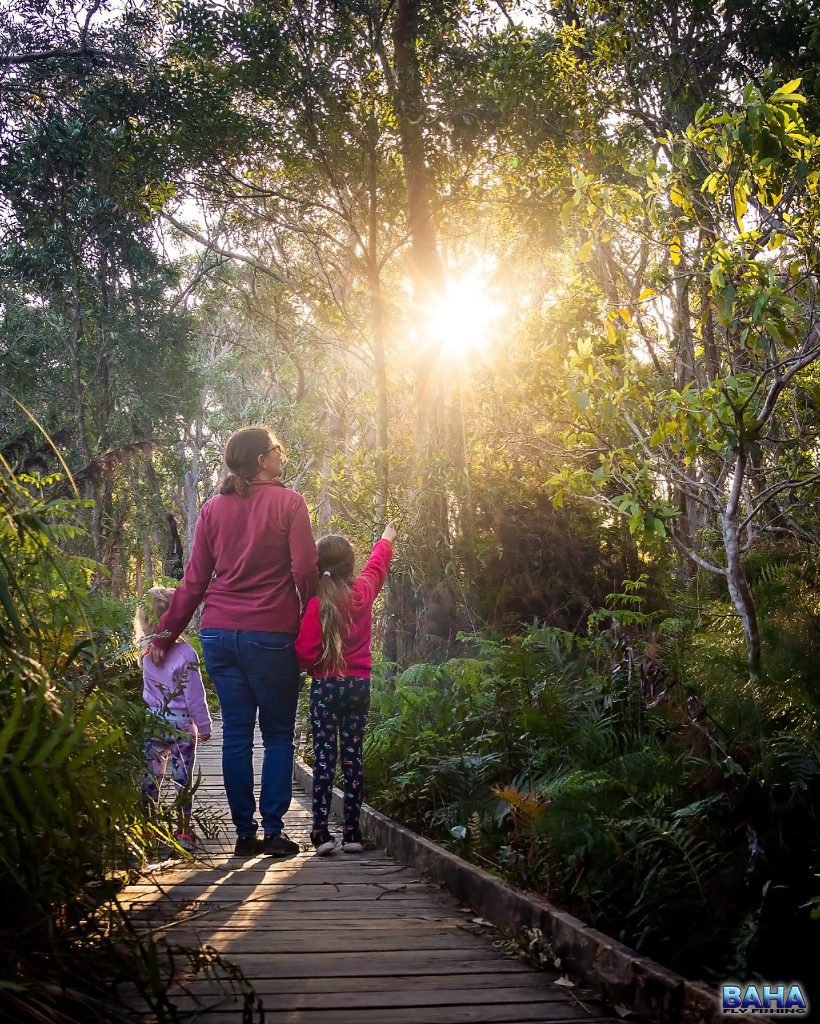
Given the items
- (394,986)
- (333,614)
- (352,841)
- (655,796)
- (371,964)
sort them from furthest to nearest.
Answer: (352,841), (333,614), (655,796), (371,964), (394,986)

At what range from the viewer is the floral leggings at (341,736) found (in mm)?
6473

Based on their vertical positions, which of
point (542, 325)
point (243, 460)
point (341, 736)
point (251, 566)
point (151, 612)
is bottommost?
point (341, 736)

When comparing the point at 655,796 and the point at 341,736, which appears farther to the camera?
the point at 341,736

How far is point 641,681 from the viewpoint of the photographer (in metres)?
5.75

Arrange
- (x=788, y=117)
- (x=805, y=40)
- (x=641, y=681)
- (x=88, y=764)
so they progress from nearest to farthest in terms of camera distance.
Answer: (x=88, y=764) < (x=788, y=117) < (x=641, y=681) < (x=805, y=40)

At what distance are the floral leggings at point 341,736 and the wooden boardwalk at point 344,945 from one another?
523mm

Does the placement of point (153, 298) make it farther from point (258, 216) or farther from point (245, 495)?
point (245, 495)

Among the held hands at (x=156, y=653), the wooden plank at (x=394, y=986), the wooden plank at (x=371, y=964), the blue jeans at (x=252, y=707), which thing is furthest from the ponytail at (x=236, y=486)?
the wooden plank at (x=394, y=986)

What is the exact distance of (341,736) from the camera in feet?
21.7

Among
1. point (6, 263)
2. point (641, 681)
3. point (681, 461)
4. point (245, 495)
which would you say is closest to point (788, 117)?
point (681, 461)

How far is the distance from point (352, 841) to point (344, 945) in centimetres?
260

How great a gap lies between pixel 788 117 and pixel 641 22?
32.4 feet

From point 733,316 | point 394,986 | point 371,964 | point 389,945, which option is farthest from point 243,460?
point 394,986

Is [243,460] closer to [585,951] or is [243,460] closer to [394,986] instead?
[394,986]
